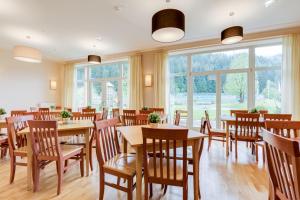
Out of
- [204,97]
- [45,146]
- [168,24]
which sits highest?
[168,24]

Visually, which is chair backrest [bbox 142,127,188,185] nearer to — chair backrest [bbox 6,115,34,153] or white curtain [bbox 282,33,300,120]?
chair backrest [bbox 6,115,34,153]

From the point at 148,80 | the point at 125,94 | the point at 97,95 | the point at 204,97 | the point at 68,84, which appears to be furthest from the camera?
the point at 68,84

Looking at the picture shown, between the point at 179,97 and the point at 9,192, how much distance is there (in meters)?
5.03

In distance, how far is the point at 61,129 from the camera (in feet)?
7.67

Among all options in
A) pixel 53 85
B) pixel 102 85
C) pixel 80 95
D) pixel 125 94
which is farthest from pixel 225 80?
pixel 53 85

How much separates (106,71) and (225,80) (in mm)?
4900

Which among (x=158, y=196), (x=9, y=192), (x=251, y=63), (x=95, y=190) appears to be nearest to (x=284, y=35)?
(x=251, y=63)

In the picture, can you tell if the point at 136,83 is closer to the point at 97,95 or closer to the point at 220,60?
the point at 97,95

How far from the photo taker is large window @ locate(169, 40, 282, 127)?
493 centimetres

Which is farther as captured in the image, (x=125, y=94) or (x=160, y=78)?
(x=125, y=94)

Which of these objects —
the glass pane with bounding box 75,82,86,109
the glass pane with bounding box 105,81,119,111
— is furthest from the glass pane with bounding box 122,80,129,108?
the glass pane with bounding box 75,82,86,109

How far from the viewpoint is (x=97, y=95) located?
7.66m

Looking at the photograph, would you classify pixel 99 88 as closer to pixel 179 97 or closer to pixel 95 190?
pixel 179 97

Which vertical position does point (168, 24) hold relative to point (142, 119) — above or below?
above
